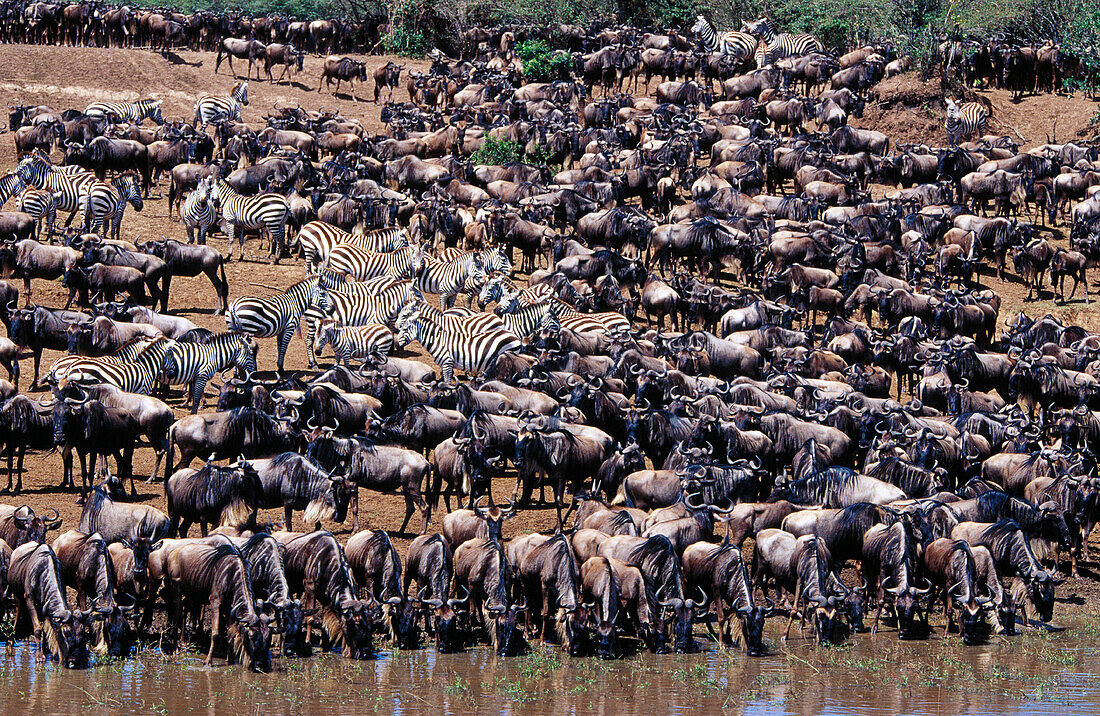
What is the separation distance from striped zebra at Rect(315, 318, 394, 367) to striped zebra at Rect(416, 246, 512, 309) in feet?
12.3

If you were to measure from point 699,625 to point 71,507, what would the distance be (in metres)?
7.24

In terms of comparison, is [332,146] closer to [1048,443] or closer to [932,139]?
[932,139]

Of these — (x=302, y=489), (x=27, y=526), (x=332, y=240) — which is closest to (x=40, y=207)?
(x=332, y=240)

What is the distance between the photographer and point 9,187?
28.0 meters

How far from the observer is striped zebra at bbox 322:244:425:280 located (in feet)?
84.3

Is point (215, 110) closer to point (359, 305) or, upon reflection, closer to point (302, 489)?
point (359, 305)

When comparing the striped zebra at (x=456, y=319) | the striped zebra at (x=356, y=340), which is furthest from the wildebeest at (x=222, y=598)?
the striped zebra at (x=456, y=319)

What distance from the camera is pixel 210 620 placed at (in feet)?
41.0

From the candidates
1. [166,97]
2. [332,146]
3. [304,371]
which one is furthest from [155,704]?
[166,97]

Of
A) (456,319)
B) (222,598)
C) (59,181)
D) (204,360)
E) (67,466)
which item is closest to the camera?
(222,598)

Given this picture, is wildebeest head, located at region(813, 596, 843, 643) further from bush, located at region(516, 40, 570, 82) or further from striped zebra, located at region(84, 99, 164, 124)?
bush, located at region(516, 40, 570, 82)

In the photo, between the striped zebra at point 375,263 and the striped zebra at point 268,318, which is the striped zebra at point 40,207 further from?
the striped zebra at point 268,318

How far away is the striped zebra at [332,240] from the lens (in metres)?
26.7

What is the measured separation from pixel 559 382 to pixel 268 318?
4951 millimetres
